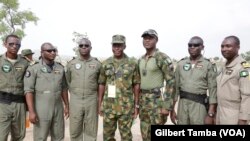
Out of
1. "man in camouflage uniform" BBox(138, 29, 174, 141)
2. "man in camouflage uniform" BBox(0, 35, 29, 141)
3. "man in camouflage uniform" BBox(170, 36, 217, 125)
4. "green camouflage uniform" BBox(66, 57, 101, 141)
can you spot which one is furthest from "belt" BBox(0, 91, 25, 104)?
"man in camouflage uniform" BBox(170, 36, 217, 125)

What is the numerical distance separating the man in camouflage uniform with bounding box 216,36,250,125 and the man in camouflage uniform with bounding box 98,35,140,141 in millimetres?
1453

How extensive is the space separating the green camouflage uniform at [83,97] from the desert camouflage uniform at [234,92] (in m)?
2.16

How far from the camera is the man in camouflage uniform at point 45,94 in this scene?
486 cm

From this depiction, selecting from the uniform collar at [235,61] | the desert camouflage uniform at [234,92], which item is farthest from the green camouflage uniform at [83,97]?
the uniform collar at [235,61]

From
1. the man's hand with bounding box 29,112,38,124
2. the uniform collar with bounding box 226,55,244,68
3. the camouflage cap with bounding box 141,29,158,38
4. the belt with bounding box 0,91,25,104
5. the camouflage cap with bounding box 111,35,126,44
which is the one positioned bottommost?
the man's hand with bounding box 29,112,38,124

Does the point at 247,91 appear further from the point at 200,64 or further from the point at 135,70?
the point at 135,70

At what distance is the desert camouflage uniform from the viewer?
160 inches

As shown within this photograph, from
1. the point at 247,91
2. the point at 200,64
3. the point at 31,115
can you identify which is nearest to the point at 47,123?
the point at 31,115

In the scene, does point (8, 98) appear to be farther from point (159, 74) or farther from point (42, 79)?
point (159, 74)

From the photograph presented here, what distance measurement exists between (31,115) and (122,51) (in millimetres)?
1899

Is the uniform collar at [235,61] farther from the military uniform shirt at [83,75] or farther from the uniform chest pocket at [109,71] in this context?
the military uniform shirt at [83,75]

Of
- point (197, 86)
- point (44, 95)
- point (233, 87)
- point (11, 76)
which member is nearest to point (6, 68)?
point (11, 76)

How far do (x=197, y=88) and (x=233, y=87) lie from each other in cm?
60

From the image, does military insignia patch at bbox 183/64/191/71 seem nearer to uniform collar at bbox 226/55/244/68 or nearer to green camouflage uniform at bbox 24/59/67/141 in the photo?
uniform collar at bbox 226/55/244/68
